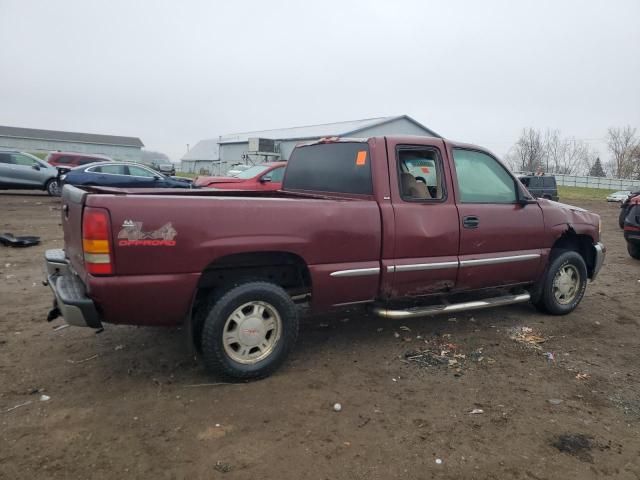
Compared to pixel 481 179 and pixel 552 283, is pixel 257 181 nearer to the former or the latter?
pixel 481 179

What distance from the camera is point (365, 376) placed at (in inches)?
147

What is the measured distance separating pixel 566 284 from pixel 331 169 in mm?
2995

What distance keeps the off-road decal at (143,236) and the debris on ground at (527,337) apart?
3361 millimetres

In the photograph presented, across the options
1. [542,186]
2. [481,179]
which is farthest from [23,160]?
[542,186]

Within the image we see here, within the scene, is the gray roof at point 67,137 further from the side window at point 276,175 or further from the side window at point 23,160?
the side window at point 276,175

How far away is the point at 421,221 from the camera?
4.12m

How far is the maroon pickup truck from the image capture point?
3098 millimetres

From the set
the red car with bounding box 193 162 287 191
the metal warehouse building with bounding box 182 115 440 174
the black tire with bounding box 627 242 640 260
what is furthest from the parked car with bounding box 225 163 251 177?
the black tire with bounding box 627 242 640 260

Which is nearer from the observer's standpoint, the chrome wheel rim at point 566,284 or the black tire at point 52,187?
the chrome wheel rim at point 566,284

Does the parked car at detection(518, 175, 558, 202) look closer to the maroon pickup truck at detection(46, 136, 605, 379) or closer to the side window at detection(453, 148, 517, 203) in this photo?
the maroon pickup truck at detection(46, 136, 605, 379)

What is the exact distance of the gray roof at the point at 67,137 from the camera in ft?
235

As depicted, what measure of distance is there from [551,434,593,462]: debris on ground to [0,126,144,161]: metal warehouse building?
71.4 meters

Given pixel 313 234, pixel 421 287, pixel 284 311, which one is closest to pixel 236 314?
pixel 284 311

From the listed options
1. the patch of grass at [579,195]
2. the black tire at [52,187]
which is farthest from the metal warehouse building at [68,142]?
the patch of grass at [579,195]
